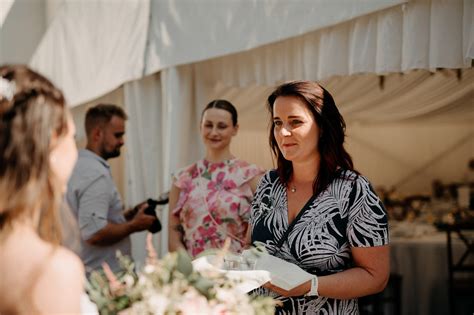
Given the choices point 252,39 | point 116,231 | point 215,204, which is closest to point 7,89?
point 215,204

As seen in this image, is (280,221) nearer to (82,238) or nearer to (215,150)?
(215,150)

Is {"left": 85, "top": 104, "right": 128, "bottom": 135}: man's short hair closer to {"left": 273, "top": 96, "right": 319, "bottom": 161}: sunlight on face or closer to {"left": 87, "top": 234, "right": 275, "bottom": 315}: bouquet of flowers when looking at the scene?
{"left": 273, "top": 96, "right": 319, "bottom": 161}: sunlight on face

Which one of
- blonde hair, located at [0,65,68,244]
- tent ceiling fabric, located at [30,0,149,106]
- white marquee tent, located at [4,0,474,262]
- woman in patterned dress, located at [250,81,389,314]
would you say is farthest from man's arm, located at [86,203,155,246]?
blonde hair, located at [0,65,68,244]

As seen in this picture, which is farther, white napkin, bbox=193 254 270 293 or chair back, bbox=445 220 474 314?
chair back, bbox=445 220 474 314

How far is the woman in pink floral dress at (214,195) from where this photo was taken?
3.67 meters

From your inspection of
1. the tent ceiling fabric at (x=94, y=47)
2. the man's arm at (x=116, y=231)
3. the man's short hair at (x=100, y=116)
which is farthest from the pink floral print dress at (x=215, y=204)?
the tent ceiling fabric at (x=94, y=47)

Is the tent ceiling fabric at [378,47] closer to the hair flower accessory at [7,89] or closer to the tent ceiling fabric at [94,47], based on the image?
the tent ceiling fabric at [94,47]

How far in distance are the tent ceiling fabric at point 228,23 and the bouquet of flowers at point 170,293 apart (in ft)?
7.67

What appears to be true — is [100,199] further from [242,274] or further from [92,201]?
[242,274]

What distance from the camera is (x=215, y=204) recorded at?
12.1 feet

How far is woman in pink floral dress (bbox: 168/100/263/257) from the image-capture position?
12.0 ft

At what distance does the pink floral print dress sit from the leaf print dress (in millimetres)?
986

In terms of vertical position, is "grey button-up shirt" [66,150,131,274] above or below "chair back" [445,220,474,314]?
above

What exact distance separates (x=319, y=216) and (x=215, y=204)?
3.94 feet
